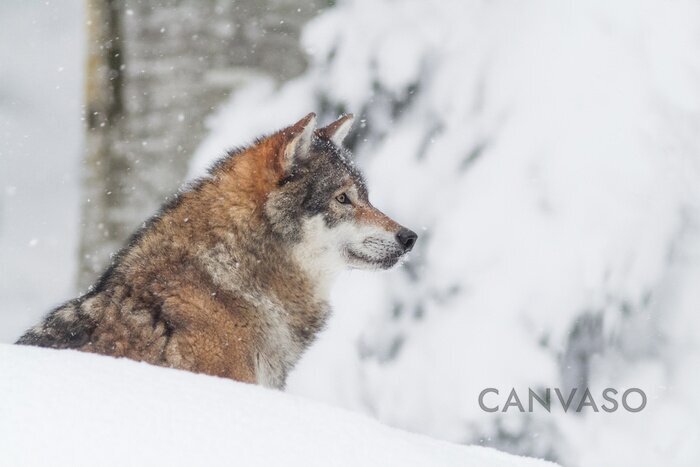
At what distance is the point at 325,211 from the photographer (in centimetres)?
390

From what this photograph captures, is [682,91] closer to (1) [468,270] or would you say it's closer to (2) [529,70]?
(2) [529,70]

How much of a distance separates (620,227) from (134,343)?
4.05m

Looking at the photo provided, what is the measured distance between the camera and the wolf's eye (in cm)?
393

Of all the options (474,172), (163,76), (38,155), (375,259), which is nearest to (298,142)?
(375,259)

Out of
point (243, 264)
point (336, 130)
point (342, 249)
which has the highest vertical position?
point (336, 130)

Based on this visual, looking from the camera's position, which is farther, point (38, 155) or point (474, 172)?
point (38, 155)

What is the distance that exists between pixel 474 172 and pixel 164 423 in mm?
5049

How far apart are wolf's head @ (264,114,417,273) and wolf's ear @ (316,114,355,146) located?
0.9 inches

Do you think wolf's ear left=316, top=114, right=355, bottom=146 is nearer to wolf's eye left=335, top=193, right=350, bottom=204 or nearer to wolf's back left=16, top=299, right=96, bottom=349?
wolf's eye left=335, top=193, right=350, bottom=204

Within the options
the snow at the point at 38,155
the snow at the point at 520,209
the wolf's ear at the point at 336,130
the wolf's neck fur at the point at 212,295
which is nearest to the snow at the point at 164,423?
the wolf's neck fur at the point at 212,295

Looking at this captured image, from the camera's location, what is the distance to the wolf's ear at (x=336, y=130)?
13.5 feet

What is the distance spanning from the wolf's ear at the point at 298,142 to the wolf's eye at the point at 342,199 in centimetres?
23

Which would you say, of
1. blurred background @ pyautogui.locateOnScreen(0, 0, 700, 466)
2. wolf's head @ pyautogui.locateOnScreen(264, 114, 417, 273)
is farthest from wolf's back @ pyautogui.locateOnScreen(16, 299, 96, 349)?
blurred background @ pyautogui.locateOnScreen(0, 0, 700, 466)

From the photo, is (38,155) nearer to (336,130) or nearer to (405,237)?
(336,130)
